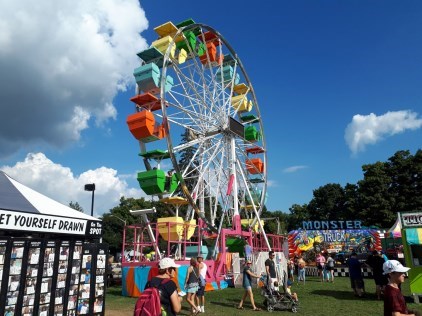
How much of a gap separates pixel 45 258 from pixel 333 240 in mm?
28370

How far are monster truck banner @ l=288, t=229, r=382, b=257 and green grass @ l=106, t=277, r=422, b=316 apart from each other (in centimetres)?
1473

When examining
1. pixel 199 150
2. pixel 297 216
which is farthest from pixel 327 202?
pixel 199 150

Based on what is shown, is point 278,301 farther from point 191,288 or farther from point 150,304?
point 150,304

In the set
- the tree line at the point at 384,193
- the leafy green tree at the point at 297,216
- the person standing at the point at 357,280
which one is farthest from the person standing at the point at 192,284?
the leafy green tree at the point at 297,216

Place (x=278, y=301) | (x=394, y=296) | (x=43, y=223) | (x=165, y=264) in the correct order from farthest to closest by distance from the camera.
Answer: (x=278, y=301) < (x=43, y=223) < (x=165, y=264) < (x=394, y=296)

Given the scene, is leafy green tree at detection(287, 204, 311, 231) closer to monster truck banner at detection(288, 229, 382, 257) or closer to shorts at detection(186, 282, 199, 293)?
monster truck banner at detection(288, 229, 382, 257)

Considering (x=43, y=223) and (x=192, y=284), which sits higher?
(x=43, y=223)

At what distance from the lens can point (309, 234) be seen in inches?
1183

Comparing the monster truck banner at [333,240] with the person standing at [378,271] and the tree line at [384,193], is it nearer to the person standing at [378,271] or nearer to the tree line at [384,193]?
the tree line at [384,193]

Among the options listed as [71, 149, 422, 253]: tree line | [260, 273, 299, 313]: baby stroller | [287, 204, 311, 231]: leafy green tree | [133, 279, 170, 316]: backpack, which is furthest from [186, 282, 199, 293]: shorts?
[287, 204, 311, 231]: leafy green tree

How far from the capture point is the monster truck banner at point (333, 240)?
29.4 meters

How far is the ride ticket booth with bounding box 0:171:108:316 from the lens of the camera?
577 centimetres

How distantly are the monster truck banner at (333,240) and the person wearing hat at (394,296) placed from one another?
25.8 m

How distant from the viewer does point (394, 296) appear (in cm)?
387
